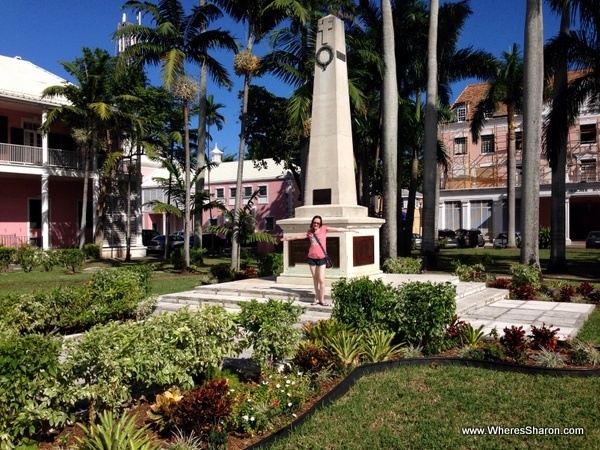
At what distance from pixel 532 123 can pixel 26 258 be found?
1924cm

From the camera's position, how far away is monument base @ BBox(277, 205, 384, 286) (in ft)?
37.9


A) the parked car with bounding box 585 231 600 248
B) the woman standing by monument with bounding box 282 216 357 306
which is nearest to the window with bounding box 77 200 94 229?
the woman standing by monument with bounding box 282 216 357 306

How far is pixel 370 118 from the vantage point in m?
27.0

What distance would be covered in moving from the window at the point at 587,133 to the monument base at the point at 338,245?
35.6 meters

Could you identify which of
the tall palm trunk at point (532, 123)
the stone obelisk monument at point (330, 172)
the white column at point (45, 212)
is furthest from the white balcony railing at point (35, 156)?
the tall palm trunk at point (532, 123)

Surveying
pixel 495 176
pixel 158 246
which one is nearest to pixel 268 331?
pixel 158 246

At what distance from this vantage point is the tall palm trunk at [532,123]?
15430mm

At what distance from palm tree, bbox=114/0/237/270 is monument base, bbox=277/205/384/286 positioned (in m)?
8.57

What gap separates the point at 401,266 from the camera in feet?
50.4

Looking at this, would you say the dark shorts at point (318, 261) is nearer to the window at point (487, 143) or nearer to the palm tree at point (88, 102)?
the palm tree at point (88, 102)

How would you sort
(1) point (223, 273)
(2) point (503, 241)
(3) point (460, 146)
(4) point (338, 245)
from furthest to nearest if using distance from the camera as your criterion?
1. (3) point (460, 146)
2. (2) point (503, 241)
3. (1) point (223, 273)
4. (4) point (338, 245)

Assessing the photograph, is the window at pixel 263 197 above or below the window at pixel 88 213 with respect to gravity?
above

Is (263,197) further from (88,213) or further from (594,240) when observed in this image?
(594,240)

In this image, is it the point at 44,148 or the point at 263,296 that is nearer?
the point at 263,296
